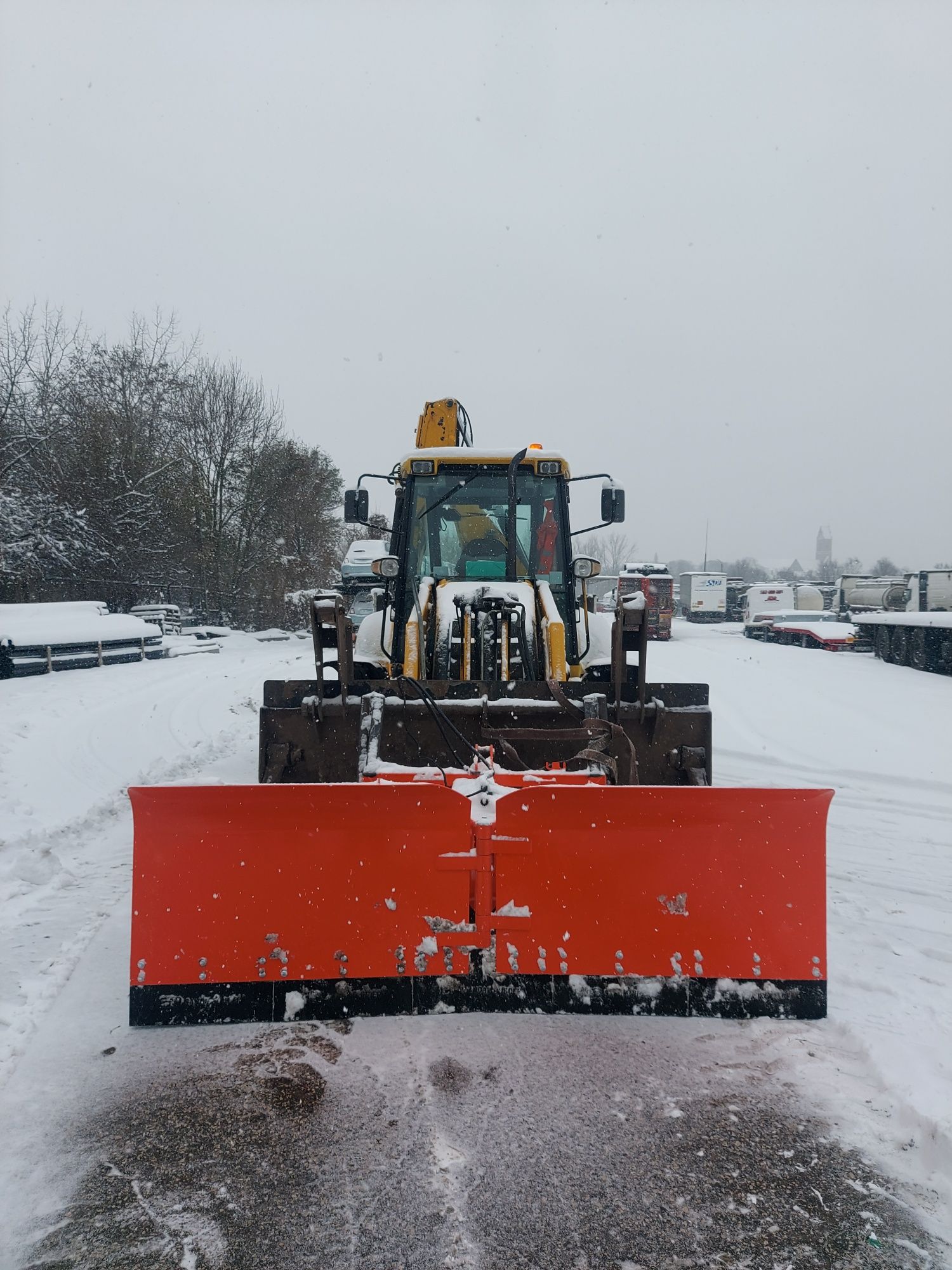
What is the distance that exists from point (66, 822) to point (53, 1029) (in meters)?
3.08

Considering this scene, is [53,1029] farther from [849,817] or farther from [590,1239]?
[849,817]

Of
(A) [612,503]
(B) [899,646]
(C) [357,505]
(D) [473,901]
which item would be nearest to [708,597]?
(B) [899,646]

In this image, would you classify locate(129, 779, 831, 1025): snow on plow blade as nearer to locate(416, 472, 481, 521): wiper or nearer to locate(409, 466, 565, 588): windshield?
locate(409, 466, 565, 588): windshield

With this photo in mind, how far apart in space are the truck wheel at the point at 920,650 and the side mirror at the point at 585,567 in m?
14.4

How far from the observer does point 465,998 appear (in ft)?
9.68

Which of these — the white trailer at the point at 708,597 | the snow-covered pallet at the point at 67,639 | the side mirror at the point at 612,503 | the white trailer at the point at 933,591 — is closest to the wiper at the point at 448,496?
the side mirror at the point at 612,503

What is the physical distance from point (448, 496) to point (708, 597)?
40.9 metres

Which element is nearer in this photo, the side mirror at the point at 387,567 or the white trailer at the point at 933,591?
the side mirror at the point at 387,567

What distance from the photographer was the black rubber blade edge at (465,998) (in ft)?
9.58

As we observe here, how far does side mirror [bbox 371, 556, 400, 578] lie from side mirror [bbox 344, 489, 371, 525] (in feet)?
1.68

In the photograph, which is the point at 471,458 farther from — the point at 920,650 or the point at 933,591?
the point at 933,591

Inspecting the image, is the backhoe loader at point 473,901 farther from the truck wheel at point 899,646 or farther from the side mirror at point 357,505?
the truck wheel at point 899,646

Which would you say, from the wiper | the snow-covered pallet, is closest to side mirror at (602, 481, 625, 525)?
the wiper

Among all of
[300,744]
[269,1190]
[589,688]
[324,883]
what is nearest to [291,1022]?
[324,883]
